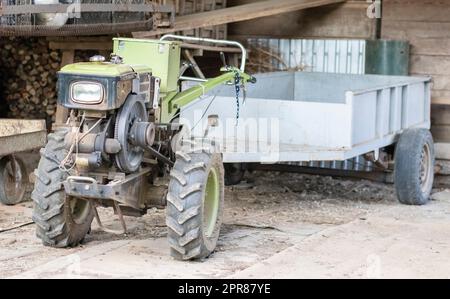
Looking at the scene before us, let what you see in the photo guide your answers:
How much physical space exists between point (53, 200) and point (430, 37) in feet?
19.7

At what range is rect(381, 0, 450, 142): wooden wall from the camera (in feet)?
36.4

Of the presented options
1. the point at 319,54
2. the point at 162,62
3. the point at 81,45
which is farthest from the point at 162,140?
the point at 319,54

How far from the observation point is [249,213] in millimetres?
9125

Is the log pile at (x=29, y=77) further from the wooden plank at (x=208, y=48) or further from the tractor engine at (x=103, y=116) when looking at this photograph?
the tractor engine at (x=103, y=116)

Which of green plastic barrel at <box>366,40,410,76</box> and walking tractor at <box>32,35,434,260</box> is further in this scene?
green plastic barrel at <box>366,40,410,76</box>

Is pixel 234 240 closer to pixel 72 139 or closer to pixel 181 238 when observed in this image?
pixel 181 238

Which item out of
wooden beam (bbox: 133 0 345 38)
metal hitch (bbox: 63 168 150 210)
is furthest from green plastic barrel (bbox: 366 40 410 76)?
metal hitch (bbox: 63 168 150 210)

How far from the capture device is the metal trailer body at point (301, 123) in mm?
8539

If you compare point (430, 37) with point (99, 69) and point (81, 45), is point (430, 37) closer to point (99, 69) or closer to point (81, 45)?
point (81, 45)

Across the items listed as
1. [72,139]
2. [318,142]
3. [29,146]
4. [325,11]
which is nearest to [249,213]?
[318,142]

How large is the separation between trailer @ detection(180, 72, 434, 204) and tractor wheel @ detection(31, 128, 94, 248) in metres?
1.28

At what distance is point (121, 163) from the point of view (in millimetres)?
6648

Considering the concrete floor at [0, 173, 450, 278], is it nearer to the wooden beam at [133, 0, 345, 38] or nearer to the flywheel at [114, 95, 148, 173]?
the flywheel at [114, 95, 148, 173]

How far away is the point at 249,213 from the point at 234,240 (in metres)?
1.51
